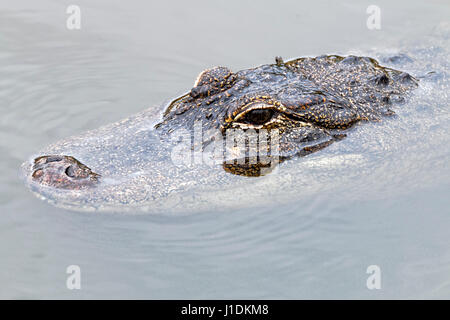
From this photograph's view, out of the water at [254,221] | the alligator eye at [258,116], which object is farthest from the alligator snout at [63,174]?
the alligator eye at [258,116]

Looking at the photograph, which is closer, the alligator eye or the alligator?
the alligator

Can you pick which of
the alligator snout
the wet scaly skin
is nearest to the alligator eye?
the wet scaly skin

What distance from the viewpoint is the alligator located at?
201 inches

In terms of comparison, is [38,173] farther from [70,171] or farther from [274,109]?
[274,109]

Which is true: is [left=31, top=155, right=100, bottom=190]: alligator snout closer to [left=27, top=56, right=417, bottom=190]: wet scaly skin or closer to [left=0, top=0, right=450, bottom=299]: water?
[left=27, top=56, right=417, bottom=190]: wet scaly skin

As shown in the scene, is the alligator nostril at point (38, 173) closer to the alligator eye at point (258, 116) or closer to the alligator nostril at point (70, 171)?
the alligator nostril at point (70, 171)

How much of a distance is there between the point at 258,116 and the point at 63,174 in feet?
6.75

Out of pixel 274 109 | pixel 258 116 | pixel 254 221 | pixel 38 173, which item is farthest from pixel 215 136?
pixel 38 173

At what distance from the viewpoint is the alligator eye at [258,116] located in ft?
17.9

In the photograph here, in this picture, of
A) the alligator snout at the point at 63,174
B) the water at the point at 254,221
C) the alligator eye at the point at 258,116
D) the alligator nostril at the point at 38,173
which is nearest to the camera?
the water at the point at 254,221

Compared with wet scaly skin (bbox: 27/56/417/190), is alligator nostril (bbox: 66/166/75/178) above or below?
below

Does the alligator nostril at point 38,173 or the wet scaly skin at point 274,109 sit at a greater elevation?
the wet scaly skin at point 274,109
